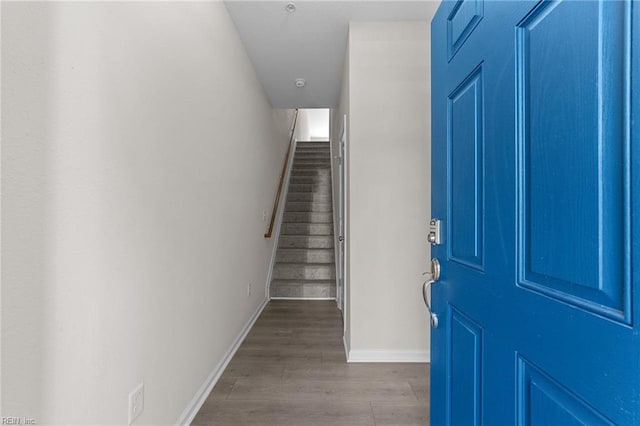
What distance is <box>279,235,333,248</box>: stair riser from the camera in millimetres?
4918

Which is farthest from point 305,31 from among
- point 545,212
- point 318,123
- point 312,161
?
point 318,123

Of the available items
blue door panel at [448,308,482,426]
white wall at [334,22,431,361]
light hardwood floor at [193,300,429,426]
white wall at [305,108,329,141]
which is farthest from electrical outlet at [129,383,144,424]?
white wall at [305,108,329,141]

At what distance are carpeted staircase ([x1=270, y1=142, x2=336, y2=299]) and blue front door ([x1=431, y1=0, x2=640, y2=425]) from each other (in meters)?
3.34

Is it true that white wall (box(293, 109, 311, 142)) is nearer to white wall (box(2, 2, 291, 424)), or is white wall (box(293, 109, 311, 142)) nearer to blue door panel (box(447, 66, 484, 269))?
white wall (box(2, 2, 291, 424))

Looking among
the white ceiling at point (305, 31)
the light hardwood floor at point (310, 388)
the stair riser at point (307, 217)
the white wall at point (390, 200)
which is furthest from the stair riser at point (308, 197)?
the white wall at point (390, 200)

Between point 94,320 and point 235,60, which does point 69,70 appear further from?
point 235,60

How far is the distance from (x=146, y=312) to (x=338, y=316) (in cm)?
242

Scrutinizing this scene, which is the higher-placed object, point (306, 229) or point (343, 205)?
point (343, 205)

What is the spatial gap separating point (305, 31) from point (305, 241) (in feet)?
9.91

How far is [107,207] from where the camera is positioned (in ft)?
3.53

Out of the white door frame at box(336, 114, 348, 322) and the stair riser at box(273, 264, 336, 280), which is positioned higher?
the white door frame at box(336, 114, 348, 322)

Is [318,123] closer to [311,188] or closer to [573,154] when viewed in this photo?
[311,188]

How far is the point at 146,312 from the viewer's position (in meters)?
1.32

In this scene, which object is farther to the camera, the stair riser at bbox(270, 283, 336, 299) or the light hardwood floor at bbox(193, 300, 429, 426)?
the stair riser at bbox(270, 283, 336, 299)
